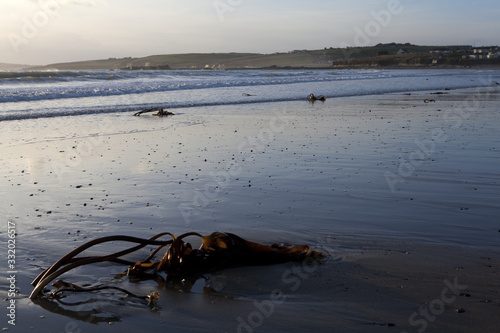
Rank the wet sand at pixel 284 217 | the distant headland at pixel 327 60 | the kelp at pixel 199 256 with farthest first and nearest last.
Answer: the distant headland at pixel 327 60
the kelp at pixel 199 256
the wet sand at pixel 284 217

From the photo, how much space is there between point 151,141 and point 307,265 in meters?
6.96

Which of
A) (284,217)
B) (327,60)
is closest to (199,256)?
(284,217)

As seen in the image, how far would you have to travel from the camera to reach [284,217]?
4957 mm

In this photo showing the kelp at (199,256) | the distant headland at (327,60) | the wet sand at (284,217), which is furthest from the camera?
the distant headland at (327,60)

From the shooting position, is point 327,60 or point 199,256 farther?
point 327,60

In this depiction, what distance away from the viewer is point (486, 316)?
287 cm

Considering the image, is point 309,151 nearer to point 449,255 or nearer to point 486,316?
point 449,255

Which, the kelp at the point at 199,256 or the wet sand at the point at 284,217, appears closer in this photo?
the wet sand at the point at 284,217

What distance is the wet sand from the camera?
301cm

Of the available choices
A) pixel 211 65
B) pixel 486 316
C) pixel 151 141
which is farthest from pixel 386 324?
pixel 211 65

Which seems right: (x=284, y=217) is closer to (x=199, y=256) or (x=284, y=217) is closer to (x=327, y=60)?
(x=199, y=256)

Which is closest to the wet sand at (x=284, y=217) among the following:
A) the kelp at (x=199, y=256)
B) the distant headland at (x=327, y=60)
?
the kelp at (x=199, y=256)

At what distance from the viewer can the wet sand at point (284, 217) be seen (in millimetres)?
3008

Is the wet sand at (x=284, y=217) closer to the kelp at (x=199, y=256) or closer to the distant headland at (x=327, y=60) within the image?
the kelp at (x=199, y=256)
